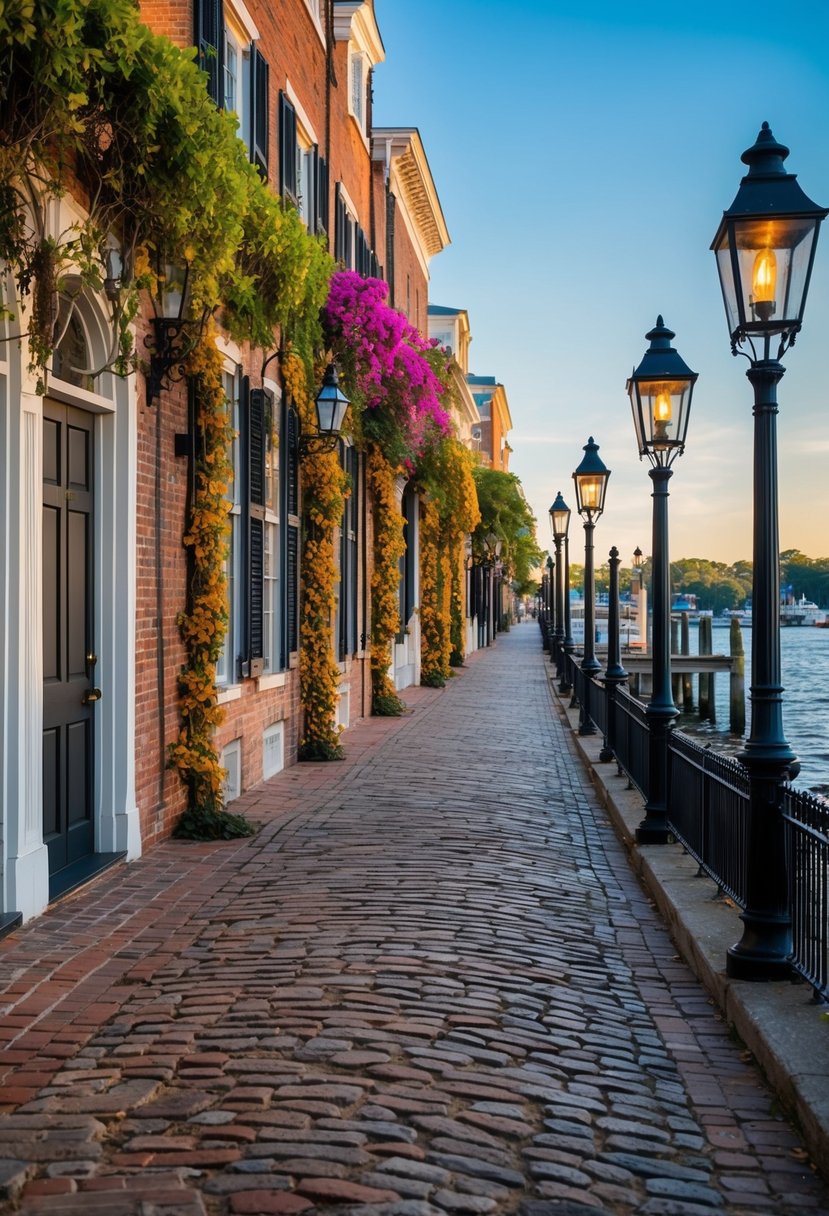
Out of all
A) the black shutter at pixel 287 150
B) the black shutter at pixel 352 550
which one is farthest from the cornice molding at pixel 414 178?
the black shutter at pixel 287 150

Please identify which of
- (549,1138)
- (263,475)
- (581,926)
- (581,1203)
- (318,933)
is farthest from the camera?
(263,475)

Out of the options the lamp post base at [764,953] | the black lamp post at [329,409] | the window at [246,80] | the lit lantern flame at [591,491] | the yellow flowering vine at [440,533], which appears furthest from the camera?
the yellow flowering vine at [440,533]

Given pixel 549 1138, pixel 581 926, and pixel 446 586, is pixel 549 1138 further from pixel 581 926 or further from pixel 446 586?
pixel 446 586

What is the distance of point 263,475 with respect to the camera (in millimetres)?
11578

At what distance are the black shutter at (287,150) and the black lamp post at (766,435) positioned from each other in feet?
25.0

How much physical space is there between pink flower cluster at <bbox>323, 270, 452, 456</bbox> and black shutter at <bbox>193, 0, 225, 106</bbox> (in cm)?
417

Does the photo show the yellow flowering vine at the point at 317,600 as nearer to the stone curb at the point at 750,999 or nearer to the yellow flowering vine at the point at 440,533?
the stone curb at the point at 750,999

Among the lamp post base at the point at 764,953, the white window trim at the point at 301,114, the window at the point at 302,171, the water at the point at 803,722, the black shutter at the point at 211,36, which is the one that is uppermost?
the white window trim at the point at 301,114

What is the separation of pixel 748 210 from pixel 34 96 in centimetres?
333

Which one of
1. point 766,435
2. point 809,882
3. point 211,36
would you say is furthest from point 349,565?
point 809,882

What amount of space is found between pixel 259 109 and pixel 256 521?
3888 millimetres

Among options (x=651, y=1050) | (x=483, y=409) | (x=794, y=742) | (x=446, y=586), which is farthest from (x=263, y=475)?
(x=483, y=409)

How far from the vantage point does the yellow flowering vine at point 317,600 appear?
13.7 meters

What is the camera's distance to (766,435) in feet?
19.6
